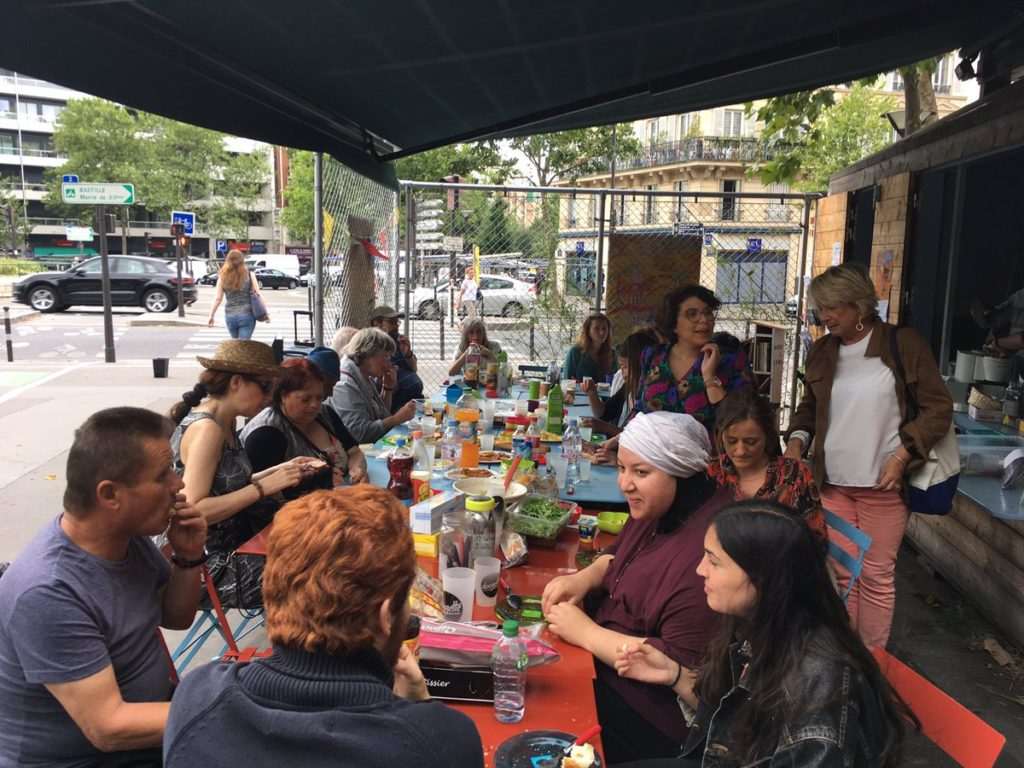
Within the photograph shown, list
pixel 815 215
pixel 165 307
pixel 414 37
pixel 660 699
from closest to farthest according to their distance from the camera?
1. pixel 660 699
2. pixel 414 37
3. pixel 815 215
4. pixel 165 307

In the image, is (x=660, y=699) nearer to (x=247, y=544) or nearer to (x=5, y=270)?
(x=247, y=544)

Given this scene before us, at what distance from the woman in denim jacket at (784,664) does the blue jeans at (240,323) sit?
10.0 meters

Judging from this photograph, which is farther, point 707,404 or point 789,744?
point 707,404

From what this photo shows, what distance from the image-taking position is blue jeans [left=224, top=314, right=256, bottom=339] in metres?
10.8

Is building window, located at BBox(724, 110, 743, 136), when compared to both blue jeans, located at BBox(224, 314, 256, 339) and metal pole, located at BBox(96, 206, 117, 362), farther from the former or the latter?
blue jeans, located at BBox(224, 314, 256, 339)

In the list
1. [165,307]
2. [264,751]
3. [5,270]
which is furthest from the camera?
[5,270]

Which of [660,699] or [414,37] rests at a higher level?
[414,37]

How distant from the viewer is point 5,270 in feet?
114

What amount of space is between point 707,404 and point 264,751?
11.1ft

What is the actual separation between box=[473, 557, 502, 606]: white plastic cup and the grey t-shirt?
0.97m

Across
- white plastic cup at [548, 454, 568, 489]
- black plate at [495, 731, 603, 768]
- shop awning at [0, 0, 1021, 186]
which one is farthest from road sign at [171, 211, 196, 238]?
black plate at [495, 731, 603, 768]

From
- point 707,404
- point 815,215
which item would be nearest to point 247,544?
point 707,404

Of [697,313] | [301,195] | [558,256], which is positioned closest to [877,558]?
[697,313]

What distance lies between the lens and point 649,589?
2.27m
